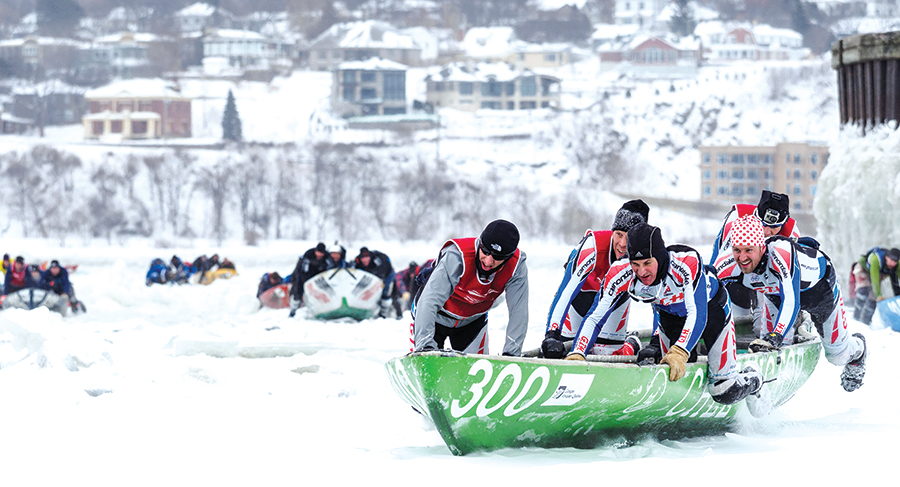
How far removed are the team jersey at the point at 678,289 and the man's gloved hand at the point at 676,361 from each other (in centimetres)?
5

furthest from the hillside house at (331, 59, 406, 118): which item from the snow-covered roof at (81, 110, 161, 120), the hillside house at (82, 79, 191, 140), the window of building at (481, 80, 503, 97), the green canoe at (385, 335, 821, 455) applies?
the green canoe at (385, 335, 821, 455)

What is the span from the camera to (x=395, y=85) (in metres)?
96.8

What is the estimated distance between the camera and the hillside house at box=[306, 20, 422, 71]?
10562 centimetres

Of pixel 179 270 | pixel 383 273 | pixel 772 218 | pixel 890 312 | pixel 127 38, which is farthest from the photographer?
pixel 127 38

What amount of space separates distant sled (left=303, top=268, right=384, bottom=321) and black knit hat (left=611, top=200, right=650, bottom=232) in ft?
25.8

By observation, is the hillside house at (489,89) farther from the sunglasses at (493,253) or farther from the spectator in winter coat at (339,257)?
the sunglasses at (493,253)

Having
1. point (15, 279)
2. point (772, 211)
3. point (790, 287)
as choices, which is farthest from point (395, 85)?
point (790, 287)

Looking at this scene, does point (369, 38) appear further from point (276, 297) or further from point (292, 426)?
point (292, 426)

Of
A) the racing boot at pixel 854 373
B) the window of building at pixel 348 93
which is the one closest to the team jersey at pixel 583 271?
the racing boot at pixel 854 373

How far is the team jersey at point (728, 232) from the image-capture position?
734 centimetres

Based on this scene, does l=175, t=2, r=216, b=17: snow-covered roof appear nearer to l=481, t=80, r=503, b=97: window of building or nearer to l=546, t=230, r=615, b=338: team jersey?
l=481, t=80, r=503, b=97: window of building

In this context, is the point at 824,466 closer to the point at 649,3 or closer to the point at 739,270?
the point at 739,270

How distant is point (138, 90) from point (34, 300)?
78747 millimetres

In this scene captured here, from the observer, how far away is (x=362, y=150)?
76.5 m
